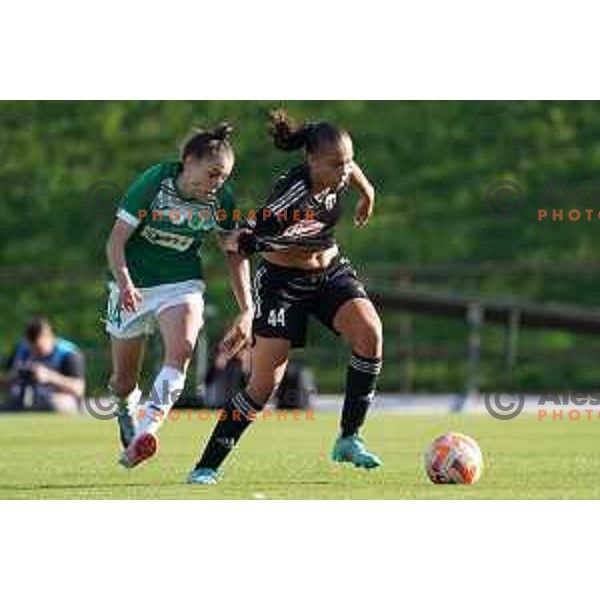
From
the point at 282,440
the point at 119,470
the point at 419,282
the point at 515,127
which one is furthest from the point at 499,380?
the point at 119,470

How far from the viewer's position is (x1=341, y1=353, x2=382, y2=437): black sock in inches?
407

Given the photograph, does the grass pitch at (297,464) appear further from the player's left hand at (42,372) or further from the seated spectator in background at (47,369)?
the player's left hand at (42,372)

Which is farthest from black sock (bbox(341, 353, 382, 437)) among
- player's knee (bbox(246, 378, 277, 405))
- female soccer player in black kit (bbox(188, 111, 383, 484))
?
player's knee (bbox(246, 378, 277, 405))

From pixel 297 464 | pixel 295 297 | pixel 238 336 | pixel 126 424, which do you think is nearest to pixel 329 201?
pixel 295 297

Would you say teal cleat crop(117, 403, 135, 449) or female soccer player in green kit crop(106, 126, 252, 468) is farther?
teal cleat crop(117, 403, 135, 449)

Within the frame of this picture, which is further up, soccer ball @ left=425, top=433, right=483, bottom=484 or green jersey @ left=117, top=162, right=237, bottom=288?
green jersey @ left=117, top=162, right=237, bottom=288

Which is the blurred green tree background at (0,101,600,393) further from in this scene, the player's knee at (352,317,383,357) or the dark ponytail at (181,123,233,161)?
the dark ponytail at (181,123,233,161)

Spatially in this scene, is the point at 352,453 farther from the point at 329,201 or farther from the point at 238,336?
the point at 329,201

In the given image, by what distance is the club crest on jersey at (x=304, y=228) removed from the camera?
9.95 metres

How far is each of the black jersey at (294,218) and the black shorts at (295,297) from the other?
167mm

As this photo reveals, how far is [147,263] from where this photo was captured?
410 inches

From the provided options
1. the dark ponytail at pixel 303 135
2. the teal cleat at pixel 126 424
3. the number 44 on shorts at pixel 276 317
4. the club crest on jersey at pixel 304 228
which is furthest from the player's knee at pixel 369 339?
the teal cleat at pixel 126 424

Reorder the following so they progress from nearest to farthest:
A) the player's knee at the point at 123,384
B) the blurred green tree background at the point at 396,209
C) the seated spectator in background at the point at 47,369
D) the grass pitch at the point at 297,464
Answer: the grass pitch at the point at 297,464 < the player's knee at the point at 123,384 < the seated spectator in background at the point at 47,369 < the blurred green tree background at the point at 396,209

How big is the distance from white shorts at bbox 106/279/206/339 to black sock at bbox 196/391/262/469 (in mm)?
685
